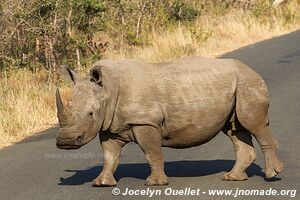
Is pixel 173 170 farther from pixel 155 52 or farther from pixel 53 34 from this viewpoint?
pixel 155 52

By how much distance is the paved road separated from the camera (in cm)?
823

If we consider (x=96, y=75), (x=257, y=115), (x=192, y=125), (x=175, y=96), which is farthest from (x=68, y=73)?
(x=257, y=115)

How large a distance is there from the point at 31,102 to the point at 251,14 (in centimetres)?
1330

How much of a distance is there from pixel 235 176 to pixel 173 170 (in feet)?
3.13

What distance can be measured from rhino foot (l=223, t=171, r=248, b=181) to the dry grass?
13.5 ft

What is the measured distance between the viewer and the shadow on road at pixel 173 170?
877 cm

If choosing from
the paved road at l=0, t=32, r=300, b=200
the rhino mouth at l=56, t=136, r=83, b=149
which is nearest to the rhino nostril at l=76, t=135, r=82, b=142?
the rhino mouth at l=56, t=136, r=83, b=149

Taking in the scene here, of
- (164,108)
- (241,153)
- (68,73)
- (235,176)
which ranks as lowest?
(235,176)

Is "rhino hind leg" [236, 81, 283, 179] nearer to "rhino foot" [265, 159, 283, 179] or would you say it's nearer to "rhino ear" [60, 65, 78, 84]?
"rhino foot" [265, 159, 283, 179]

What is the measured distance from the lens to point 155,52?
19.1 meters

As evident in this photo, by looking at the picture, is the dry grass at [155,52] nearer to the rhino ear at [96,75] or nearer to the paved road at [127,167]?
the paved road at [127,167]

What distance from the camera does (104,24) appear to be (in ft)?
61.9

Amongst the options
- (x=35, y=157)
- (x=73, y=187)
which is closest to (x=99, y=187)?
(x=73, y=187)

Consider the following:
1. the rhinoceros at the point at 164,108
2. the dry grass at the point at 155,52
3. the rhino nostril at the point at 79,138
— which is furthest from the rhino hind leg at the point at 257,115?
the dry grass at the point at 155,52
